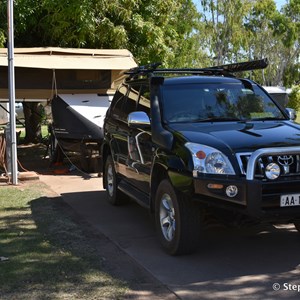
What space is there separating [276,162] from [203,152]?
0.68 m

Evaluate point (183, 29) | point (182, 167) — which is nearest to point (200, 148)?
point (182, 167)

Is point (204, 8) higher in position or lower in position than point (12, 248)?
higher

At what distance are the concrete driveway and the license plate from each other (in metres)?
0.68

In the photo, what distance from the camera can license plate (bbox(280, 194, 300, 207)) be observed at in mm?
4594

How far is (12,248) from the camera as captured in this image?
566 centimetres

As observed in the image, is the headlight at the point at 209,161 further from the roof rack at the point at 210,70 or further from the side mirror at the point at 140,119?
the roof rack at the point at 210,70

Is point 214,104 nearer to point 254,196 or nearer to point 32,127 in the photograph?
point 254,196

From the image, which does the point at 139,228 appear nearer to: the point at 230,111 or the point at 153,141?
the point at 153,141

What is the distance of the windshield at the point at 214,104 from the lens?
5.89m

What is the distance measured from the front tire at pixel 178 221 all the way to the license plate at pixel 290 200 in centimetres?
87

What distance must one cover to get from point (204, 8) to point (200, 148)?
1201 inches

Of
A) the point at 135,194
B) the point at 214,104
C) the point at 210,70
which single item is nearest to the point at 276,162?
the point at 214,104

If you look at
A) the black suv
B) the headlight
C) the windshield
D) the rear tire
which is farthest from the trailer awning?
the headlight

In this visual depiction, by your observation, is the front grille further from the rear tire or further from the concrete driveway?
the rear tire
